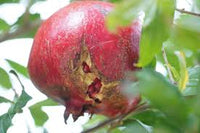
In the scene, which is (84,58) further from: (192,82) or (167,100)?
(167,100)

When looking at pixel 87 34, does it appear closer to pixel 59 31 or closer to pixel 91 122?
pixel 59 31

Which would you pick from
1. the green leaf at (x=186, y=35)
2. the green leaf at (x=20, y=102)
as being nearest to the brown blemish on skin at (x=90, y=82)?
the green leaf at (x=20, y=102)

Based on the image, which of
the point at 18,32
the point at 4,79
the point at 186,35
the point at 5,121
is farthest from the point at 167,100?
the point at 4,79

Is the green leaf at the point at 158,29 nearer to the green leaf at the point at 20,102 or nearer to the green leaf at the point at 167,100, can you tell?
the green leaf at the point at 167,100

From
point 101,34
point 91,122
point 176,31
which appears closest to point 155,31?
point 176,31

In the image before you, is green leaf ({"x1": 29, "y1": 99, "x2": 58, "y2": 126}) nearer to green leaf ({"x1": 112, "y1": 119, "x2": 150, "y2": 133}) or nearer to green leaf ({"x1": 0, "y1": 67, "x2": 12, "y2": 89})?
green leaf ({"x1": 0, "y1": 67, "x2": 12, "y2": 89})

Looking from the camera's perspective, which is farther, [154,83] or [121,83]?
[121,83]

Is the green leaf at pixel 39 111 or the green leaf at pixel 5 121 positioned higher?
the green leaf at pixel 5 121
